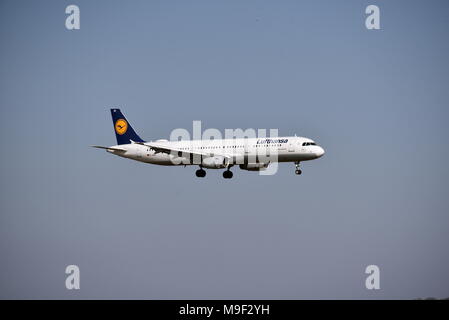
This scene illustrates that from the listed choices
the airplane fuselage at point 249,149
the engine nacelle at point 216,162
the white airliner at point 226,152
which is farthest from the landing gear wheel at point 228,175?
the engine nacelle at point 216,162

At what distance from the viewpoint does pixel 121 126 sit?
11250 cm

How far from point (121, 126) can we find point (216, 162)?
19.1 meters

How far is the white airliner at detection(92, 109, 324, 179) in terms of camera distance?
3802 inches

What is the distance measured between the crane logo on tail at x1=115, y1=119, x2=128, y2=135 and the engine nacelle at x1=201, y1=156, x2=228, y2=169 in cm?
1716

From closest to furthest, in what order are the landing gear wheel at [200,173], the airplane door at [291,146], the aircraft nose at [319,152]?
the airplane door at [291,146], the aircraft nose at [319,152], the landing gear wheel at [200,173]

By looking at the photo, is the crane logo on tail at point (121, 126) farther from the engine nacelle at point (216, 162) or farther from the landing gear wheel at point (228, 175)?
the landing gear wheel at point (228, 175)

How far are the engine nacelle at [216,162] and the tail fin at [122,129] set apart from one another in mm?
15163

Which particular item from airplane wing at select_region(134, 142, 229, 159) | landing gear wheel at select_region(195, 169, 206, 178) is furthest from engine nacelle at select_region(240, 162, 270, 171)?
landing gear wheel at select_region(195, 169, 206, 178)

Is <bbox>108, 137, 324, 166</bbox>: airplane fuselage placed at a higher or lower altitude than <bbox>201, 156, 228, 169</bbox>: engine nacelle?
higher

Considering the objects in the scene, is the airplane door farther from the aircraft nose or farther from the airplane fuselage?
the aircraft nose

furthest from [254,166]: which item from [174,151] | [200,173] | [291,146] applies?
[174,151]

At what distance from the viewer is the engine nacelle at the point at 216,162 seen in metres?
98.3
